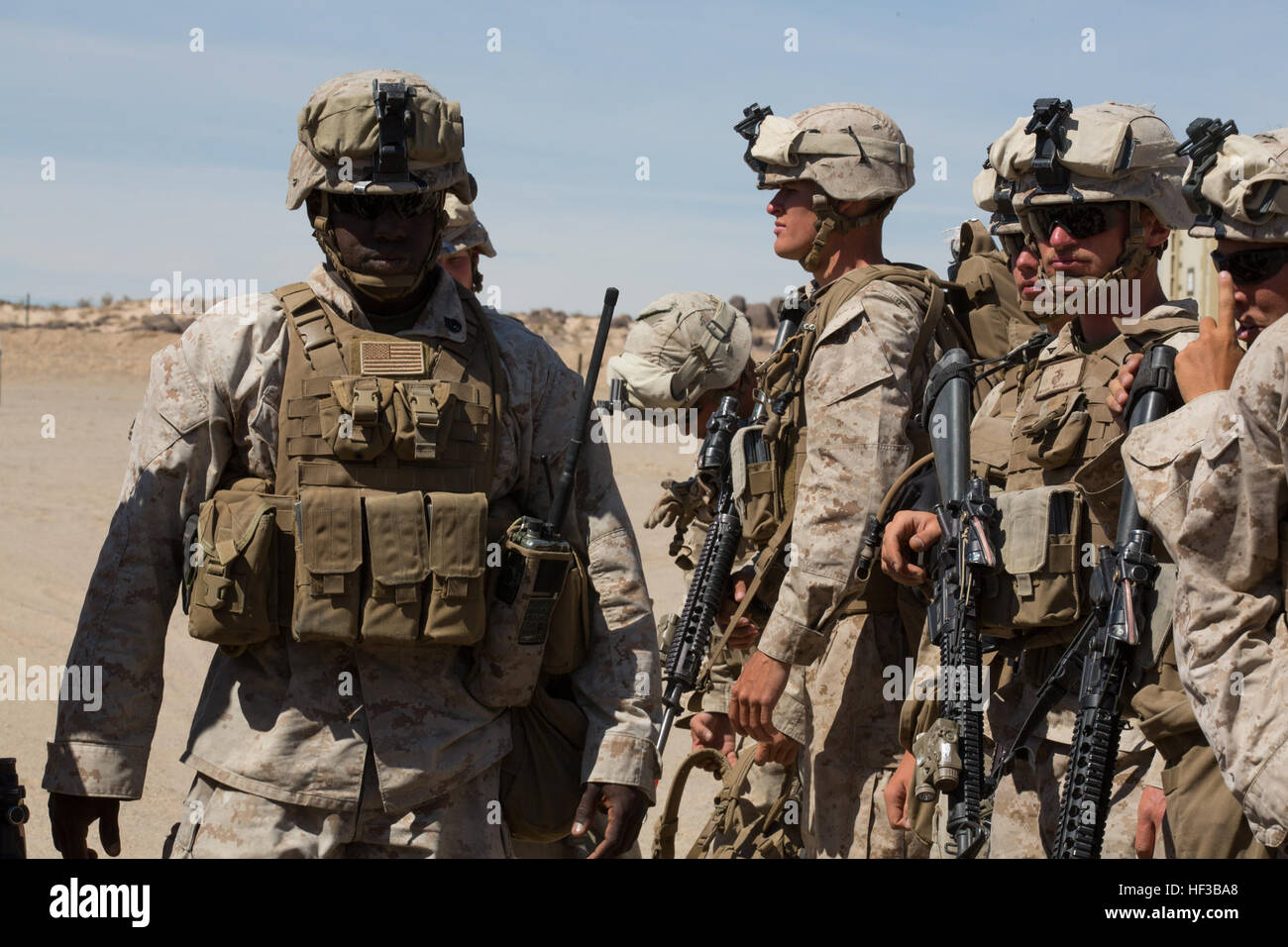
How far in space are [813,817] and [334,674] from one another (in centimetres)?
207

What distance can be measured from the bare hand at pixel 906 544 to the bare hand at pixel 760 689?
49 cm

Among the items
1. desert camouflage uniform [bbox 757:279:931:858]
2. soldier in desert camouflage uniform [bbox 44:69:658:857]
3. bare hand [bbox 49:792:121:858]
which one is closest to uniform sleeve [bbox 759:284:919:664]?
desert camouflage uniform [bbox 757:279:931:858]

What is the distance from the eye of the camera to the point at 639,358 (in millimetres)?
7230

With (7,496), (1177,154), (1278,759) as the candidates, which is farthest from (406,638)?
(7,496)

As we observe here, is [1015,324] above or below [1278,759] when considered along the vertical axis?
above

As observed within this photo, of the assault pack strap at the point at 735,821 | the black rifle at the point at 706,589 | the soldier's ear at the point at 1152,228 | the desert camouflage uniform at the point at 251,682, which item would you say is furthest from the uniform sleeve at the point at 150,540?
the assault pack strap at the point at 735,821

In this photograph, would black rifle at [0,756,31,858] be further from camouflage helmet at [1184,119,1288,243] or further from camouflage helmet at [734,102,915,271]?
camouflage helmet at [734,102,915,271]

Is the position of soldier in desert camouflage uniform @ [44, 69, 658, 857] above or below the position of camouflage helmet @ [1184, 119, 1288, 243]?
below

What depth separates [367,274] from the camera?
13.3 ft

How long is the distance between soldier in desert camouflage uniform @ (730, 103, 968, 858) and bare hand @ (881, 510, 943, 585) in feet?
0.68

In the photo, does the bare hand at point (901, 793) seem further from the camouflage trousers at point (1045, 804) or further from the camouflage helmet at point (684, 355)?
the camouflage helmet at point (684, 355)

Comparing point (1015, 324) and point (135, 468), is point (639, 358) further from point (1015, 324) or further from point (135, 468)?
point (135, 468)

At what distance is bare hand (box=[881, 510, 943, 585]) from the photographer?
4.88 meters

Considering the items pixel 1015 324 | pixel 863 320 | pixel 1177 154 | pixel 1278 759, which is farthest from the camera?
pixel 1015 324
